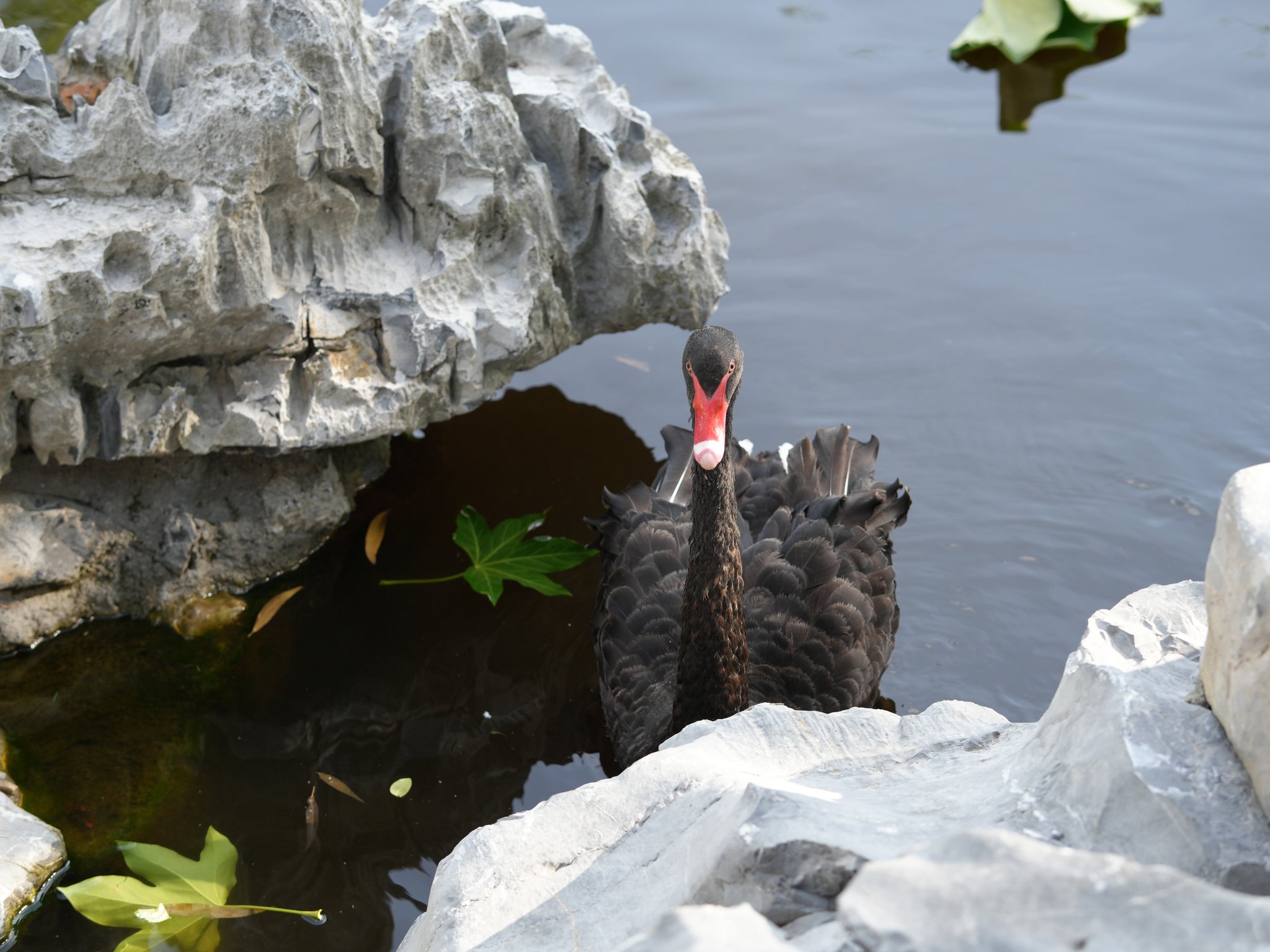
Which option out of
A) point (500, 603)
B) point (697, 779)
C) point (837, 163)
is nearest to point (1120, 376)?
point (837, 163)

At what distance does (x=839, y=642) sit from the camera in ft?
9.75

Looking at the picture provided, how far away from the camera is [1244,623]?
1354 millimetres

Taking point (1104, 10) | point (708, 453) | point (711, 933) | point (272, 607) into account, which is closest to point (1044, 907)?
point (711, 933)

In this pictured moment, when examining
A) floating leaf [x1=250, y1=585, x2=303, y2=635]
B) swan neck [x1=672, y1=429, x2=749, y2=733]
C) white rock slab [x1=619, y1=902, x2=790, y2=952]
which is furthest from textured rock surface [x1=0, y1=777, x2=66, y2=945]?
white rock slab [x1=619, y1=902, x2=790, y2=952]

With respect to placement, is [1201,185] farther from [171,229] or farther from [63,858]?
[63,858]

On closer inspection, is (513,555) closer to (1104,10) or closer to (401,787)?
(401,787)

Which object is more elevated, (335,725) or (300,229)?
(300,229)

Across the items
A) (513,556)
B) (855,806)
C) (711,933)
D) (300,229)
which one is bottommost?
(513,556)

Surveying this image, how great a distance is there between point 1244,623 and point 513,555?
8.35 feet

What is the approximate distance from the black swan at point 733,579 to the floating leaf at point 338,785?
0.71 m

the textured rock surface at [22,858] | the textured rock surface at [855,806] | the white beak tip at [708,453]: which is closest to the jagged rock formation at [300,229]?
the textured rock surface at [22,858]

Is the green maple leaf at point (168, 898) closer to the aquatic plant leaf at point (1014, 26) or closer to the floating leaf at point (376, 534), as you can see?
the floating leaf at point (376, 534)

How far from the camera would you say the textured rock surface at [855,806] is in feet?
4.56

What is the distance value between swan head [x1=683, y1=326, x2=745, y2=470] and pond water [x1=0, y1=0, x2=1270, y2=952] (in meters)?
1.20
